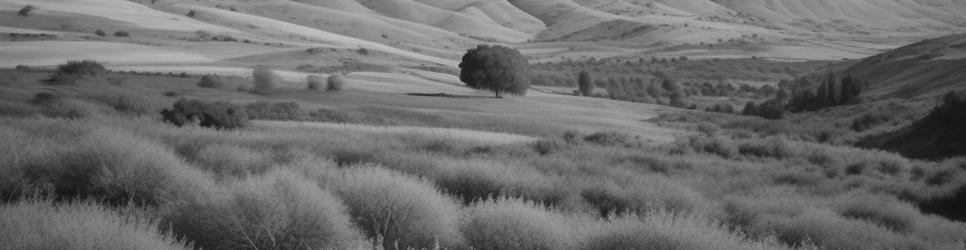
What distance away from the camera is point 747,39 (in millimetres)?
168250

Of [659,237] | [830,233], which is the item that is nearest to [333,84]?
[830,233]

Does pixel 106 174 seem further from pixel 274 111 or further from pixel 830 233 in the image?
pixel 274 111

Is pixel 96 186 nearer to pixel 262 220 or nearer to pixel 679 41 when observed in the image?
pixel 262 220

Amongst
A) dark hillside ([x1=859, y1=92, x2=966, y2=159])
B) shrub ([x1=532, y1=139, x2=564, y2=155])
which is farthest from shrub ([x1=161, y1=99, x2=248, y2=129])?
dark hillside ([x1=859, y1=92, x2=966, y2=159])

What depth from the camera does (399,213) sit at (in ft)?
29.1

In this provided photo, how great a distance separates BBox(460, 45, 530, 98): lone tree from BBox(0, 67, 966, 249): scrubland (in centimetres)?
3382

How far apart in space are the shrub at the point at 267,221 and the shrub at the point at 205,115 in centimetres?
2033

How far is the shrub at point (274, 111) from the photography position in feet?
116

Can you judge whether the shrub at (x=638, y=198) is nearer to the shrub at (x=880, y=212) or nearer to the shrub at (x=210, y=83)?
the shrub at (x=880, y=212)

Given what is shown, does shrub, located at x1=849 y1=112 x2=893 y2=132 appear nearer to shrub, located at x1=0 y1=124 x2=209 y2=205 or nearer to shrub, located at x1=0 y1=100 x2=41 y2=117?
shrub, located at x1=0 y1=100 x2=41 y2=117

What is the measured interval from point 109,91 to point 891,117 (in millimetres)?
47220

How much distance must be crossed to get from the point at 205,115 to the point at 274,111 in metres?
7.56

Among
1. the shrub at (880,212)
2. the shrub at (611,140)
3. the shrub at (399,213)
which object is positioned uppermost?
the shrub at (399,213)

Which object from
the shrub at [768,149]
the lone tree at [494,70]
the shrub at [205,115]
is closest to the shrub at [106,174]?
the shrub at [205,115]
